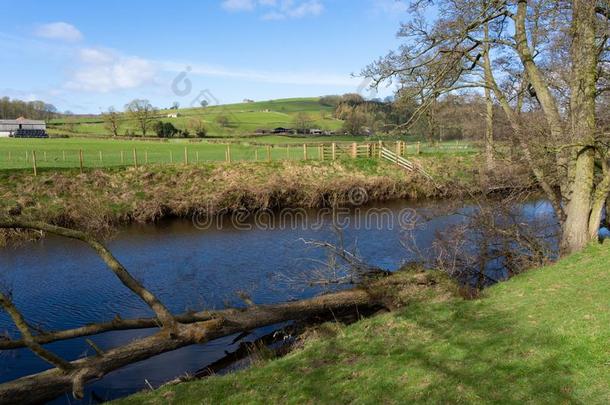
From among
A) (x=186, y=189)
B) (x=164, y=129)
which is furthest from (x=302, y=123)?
(x=186, y=189)

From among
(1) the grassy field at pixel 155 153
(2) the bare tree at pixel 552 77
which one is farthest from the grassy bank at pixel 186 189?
(2) the bare tree at pixel 552 77

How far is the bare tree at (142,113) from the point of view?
73.0 metres

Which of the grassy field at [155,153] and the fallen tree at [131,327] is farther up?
the grassy field at [155,153]

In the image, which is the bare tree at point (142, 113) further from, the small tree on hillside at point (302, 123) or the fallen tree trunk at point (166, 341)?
the fallen tree trunk at point (166, 341)

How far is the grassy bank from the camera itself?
A: 993 inches

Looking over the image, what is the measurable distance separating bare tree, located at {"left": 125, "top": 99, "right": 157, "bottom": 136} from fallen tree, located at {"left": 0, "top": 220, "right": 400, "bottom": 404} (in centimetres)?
6587

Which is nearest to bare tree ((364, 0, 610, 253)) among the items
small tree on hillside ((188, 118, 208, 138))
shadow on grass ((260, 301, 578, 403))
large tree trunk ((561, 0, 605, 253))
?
large tree trunk ((561, 0, 605, 253))

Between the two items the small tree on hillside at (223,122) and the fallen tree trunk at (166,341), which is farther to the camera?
the small tree on hillside at (223,122)

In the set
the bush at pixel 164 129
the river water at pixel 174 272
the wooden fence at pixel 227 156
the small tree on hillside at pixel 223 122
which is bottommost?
the river water at pixel 174 272

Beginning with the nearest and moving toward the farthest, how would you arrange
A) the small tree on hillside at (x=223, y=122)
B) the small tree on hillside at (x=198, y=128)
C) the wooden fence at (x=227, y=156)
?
the wooden fence at (x=227, y=156)
the small tree on hillside at (x=198, y=128)
the small tree on hillside at (x=223, y=122)

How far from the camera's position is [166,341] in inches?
379

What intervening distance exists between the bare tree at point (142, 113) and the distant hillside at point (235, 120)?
3.71ft

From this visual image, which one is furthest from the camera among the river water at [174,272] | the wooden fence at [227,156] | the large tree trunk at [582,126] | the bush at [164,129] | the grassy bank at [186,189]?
the bush at [164,129]

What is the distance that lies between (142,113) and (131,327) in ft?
230
